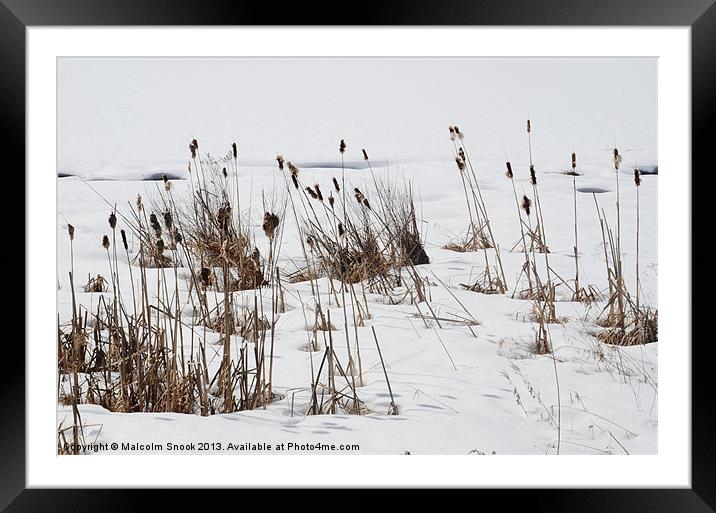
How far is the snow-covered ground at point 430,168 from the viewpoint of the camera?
6.17 feet

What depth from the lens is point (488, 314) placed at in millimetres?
1907

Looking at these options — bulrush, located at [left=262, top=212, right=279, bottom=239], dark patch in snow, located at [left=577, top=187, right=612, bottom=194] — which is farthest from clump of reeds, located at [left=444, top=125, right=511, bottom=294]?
bulrush, located at [left=262, top=212, right=279, bottom=239]

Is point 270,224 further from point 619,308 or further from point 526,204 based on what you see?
point 619,308

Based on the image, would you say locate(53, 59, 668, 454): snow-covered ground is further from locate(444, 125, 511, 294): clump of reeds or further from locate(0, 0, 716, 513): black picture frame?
locate(0, 0, 716, 513): black picture frame

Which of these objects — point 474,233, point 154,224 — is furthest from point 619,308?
point 154,224

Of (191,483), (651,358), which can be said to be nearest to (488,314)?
(651,358)

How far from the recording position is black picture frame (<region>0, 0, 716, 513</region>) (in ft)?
5.78

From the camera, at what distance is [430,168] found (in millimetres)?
1920

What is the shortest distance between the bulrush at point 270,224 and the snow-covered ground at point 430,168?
0.11ft

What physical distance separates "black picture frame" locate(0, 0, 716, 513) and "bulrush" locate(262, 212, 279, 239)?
58cm

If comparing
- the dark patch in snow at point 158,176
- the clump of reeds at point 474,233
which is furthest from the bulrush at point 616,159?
the dark patch in snow at point 158,176
